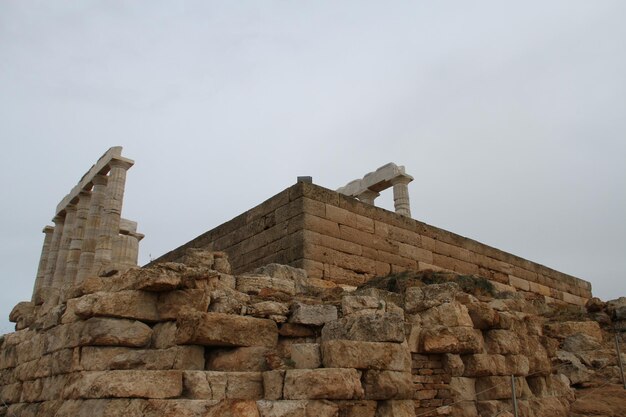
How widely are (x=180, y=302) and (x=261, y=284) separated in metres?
1.47

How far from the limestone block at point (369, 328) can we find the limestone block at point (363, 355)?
10 centimetres

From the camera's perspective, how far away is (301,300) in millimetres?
6730

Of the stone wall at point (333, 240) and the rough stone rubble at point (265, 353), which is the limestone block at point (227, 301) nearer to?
the rough stone rubble at point (265, 353)

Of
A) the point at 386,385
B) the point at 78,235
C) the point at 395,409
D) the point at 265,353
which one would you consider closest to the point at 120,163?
the point at 78,235

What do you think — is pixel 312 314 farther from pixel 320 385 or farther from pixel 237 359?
pixel 320 385

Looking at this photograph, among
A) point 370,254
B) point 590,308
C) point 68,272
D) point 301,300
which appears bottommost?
point 301,300

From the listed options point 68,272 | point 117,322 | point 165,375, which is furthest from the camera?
point 68,272

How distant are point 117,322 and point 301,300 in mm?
2218

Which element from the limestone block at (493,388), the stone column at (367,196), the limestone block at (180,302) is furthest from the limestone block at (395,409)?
the stone column at (367,196)

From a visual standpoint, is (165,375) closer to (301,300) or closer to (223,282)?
(223,282)

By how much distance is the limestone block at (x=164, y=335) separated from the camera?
553 centimetres

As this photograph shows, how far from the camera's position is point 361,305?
6336mm

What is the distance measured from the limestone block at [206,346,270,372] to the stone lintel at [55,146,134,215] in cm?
1449

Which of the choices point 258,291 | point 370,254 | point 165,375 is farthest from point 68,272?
point 165,375
